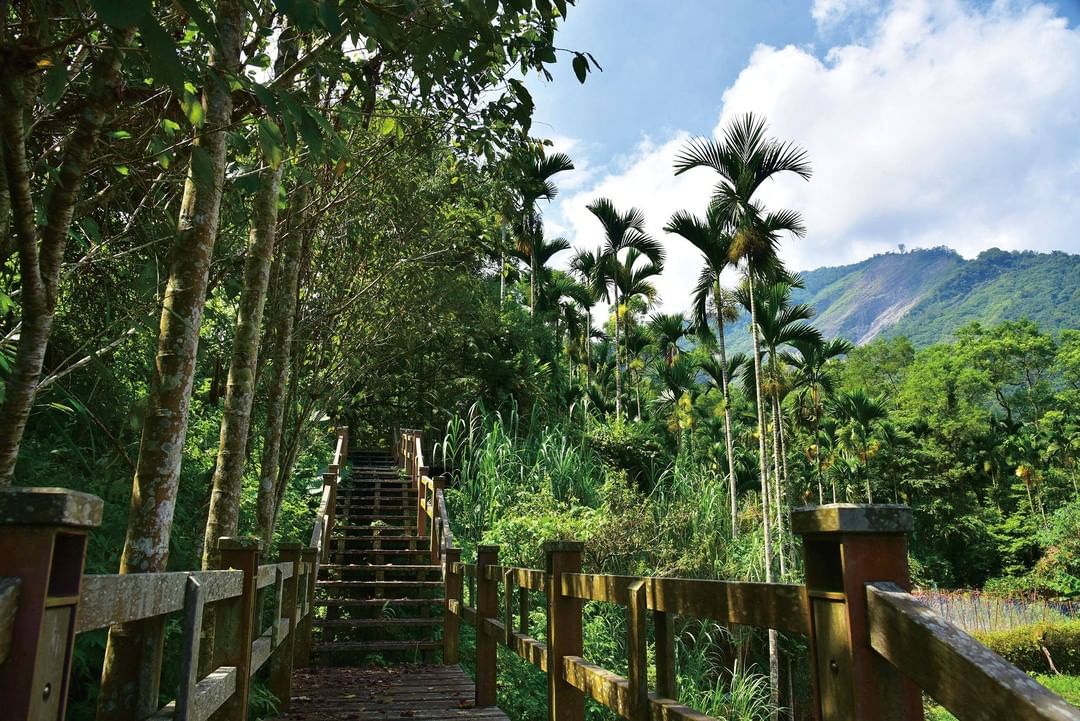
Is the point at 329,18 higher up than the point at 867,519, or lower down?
higher up

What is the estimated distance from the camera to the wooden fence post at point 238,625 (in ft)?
10.1

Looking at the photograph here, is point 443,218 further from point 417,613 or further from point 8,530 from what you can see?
point 8,530

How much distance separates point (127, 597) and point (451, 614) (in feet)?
20.3

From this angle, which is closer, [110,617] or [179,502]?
[110,617]

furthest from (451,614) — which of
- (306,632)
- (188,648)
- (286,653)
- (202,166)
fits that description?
(202,166)

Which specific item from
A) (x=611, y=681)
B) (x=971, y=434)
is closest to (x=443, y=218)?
(x=611, y=681)

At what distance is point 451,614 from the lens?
7.35 meters

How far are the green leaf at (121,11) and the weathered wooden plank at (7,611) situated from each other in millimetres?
837

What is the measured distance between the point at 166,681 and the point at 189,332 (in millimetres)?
2465

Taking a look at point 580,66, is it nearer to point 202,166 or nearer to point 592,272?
point 202,166

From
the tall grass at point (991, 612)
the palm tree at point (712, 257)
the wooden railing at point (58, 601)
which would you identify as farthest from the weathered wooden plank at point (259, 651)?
the tall grass at point (991, 612)

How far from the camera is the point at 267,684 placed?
5.72m

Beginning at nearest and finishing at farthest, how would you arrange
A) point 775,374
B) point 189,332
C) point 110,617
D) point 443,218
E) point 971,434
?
point 110,617 < point 189,332 < point 443,218 < point 775,374 < point 971,434

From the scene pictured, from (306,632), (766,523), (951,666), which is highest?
(766,523)
